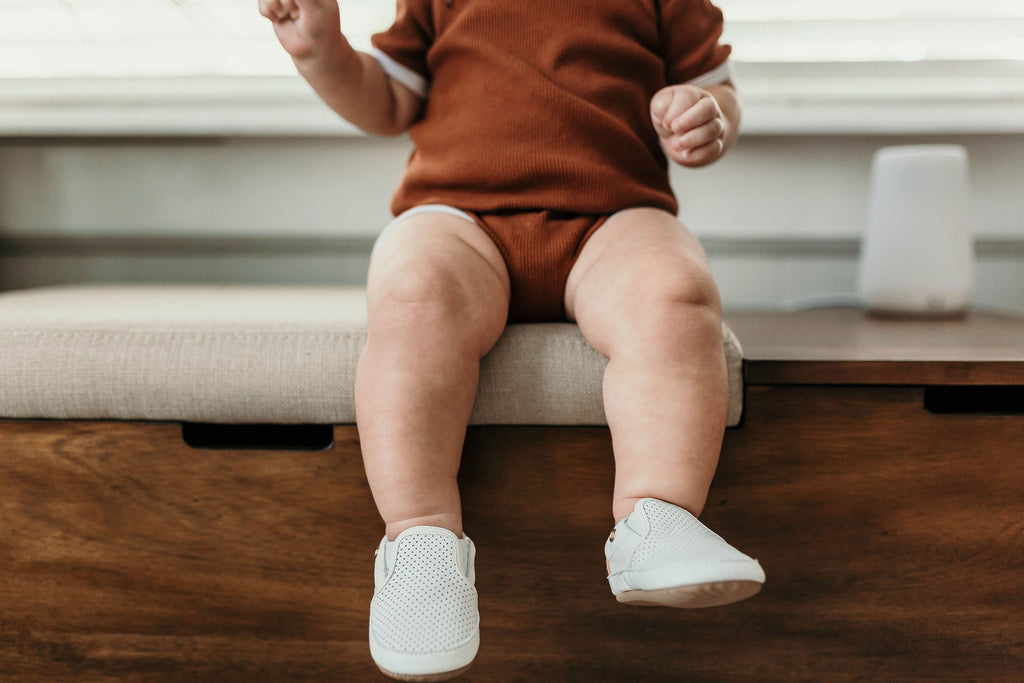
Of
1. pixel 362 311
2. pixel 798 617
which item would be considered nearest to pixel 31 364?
pixel 362 311

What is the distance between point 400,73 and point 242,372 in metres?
0.33

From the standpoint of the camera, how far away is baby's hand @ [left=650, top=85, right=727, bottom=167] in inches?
20.2

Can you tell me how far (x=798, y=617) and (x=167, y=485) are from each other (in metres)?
0.49

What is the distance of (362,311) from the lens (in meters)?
0.65

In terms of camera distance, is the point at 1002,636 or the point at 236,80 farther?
the point at 236,80

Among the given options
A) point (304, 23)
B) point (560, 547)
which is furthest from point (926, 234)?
point (304, 23)

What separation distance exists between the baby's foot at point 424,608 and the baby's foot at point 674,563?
95 millimetres

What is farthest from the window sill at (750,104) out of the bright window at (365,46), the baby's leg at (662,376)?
the baby's leg at (662,376)

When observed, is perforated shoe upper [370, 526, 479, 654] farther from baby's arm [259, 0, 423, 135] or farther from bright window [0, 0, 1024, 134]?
bright window [0, 0, 1024, 134]

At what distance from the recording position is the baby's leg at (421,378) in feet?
1.50

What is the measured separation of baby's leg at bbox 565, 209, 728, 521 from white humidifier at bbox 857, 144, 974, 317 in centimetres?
47

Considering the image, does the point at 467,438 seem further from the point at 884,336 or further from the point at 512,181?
the point at 884,336

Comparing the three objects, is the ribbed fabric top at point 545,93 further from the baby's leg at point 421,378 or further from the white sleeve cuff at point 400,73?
the baby's leg at point 421,378

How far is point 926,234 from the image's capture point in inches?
33.3
